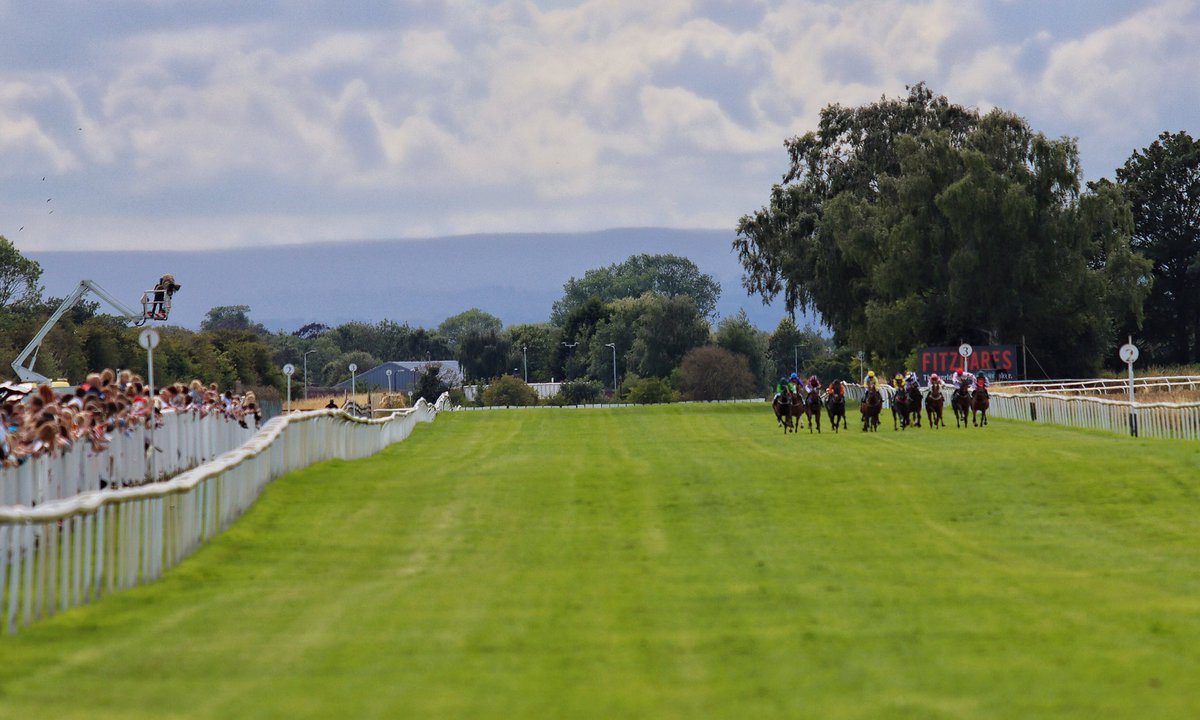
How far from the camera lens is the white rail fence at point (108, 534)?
36.6 ft

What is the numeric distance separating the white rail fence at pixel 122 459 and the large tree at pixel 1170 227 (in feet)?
230

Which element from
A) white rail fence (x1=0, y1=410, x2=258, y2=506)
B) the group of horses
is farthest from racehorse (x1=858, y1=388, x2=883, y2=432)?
white rail fence (x1=0, y1=410, x2=258, y2=506)

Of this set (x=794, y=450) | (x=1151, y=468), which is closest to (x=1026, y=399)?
(x=794, y=450)

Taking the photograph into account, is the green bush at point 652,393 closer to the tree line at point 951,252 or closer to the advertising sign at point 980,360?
the tree line at point 951,252

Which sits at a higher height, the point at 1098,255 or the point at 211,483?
the point at 1098,255

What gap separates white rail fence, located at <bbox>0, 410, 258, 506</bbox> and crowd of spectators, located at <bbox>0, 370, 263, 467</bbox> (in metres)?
0.11

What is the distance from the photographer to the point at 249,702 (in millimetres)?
8117

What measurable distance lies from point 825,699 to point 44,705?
152 inches

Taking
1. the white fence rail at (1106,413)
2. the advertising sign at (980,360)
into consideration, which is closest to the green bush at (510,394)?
the advertising sign at (980,360)

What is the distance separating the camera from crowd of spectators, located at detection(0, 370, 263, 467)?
52.2 feet

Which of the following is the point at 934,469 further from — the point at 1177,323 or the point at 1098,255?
the point at 1177,323

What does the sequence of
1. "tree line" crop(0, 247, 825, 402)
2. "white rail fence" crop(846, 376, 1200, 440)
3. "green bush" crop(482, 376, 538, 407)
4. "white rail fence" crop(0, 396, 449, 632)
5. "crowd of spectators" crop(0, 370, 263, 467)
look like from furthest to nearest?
"green bush" crop(482, 376, 538, 407) → "tree line" crop(0, 247, 825, 402) → "white rail fence" crop(846, 376, 1200, 440) → "crowd of spectators" crop(0, 370, 263, 467) → "white rail fence" crop(0, 396, 449, 632)

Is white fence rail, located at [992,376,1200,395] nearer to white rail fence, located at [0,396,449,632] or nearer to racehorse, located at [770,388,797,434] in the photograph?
racehorse, located at [770,388,797,434]

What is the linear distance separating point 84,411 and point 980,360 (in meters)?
51.7
